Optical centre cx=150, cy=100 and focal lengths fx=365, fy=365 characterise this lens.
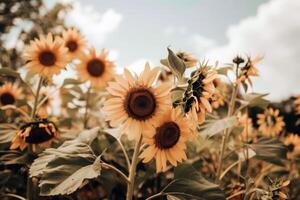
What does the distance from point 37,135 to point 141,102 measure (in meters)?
0.83

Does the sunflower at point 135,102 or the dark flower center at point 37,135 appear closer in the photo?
the sunflower at point 135,102

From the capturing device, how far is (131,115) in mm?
1560

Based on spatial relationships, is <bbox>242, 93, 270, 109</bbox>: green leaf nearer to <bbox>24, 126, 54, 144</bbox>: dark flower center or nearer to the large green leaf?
the large green leaf

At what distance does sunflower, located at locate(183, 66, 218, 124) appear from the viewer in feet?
4.51

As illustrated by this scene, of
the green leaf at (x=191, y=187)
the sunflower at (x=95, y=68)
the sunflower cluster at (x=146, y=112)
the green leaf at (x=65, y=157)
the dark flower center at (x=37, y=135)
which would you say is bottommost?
the green leaf at (x=191, y=187)

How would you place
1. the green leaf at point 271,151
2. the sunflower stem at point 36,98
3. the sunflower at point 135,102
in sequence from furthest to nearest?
the sunflower stem at point 36,98, the green leaf at point 271,151, the sunflower at point 135,102

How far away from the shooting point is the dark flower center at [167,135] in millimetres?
1561

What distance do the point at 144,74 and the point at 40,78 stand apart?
1.20m

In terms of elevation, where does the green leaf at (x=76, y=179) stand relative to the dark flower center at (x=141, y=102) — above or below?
below

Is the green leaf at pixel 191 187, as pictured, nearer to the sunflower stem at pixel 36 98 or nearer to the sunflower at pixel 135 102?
the sunflower at pixel 135 102

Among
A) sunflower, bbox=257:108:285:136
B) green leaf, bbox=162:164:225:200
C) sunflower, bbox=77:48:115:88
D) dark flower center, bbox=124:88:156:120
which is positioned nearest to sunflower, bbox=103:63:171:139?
dark flower center, bbox=124:88:156:120

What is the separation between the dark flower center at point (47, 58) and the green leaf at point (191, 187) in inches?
52.3

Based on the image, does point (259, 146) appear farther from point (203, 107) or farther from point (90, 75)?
point (90, 75)

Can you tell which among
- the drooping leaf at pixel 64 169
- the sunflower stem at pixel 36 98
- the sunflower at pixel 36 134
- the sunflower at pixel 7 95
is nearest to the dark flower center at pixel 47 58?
the sunflower stem at pixel 36 98
